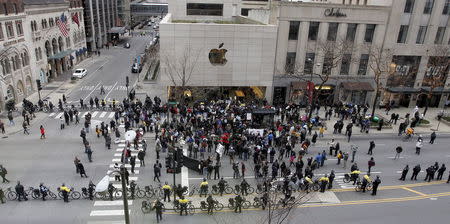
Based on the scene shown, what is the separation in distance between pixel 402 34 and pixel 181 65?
27781 millimetres

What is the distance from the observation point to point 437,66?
40.4 m

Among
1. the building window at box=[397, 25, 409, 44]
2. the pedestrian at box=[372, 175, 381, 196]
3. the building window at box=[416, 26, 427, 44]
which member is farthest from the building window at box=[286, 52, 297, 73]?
the pedestrian at box=[372, 175, 381, 196]

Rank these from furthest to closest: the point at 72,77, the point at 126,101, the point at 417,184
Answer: the point at 72,77, the point at 126,101, the point at 417,184

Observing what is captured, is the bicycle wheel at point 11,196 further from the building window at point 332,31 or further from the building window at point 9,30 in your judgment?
the building window at point 332,31

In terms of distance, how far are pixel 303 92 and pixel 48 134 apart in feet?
93.8

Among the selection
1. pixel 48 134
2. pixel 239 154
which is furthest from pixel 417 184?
pixel 48 134

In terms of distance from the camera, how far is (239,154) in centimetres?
2656

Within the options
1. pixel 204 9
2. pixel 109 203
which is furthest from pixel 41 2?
pixel 109 203

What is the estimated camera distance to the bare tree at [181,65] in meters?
37.1

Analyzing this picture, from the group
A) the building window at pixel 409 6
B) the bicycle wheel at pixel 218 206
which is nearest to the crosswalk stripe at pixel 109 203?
the bicycle wheel at pixel 218 206

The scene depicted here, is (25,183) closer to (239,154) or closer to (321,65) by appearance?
(239,154)

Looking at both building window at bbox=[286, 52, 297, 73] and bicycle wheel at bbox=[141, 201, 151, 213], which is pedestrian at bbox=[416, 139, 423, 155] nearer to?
building window at bbox=[286, 52, 297, 73]

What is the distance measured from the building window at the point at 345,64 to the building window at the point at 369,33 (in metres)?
2.95

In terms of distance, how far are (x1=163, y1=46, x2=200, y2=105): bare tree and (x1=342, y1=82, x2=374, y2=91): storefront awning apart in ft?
61.9
